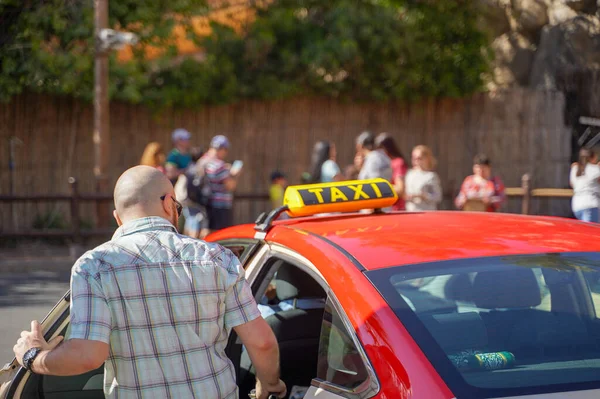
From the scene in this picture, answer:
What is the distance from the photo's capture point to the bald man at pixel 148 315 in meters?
2.65

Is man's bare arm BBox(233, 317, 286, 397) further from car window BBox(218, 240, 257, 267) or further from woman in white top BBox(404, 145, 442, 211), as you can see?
woman in white top BBox(404, 145, 442, 211)

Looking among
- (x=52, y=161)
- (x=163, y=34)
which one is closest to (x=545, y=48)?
(x=163, y=34)

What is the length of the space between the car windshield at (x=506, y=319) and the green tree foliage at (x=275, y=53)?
11421mm

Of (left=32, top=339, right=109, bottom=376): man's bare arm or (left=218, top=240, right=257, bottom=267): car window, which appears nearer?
(left=32, top=339, right=109, bottom=376): man's bare arm

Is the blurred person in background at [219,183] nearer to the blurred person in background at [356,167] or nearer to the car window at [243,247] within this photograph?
the blurred person in background at [356,167]

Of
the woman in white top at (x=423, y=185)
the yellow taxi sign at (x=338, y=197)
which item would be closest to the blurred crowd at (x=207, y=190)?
the woman in white top at (x=423, y=185)

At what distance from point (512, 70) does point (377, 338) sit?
17287 millimetres

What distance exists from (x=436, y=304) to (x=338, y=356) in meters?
0.50

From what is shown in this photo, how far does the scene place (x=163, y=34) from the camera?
14242mm

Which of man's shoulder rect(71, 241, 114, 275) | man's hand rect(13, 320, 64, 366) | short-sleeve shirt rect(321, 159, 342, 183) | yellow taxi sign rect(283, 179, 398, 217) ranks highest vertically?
yellow taxi sign rect(283, 179, 398, 217)

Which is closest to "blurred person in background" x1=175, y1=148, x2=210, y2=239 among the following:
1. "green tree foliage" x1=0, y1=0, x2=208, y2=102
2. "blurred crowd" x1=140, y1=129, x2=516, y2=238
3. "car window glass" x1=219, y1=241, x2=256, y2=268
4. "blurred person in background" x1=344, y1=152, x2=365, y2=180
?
"blurred crowd" x1=140, y1=129, x2=516, y2=238

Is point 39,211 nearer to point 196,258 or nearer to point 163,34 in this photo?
point 163,34

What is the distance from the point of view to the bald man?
2.65 m

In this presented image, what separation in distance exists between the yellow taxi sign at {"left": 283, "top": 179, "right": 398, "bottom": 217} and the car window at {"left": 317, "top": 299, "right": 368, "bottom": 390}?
86 cm
